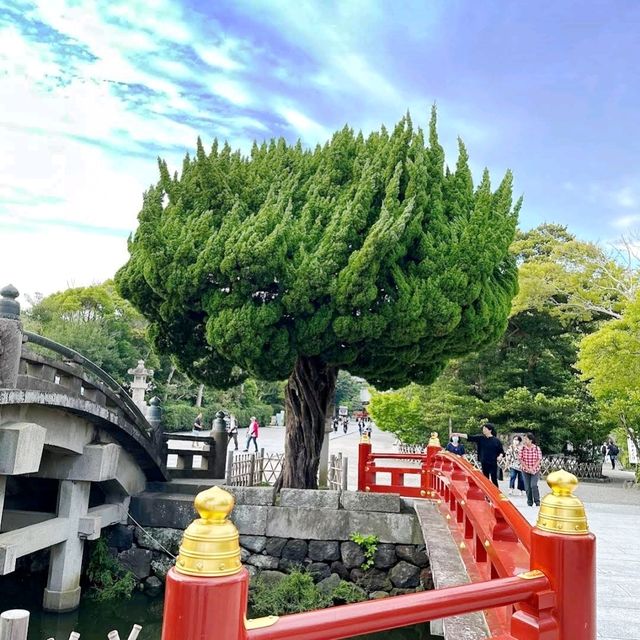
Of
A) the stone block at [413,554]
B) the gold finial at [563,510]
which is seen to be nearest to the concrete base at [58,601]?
the stone block at [413,554]

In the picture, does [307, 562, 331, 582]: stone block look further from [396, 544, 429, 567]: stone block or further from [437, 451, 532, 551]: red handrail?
[437, 451, 532, 551]: red handrail

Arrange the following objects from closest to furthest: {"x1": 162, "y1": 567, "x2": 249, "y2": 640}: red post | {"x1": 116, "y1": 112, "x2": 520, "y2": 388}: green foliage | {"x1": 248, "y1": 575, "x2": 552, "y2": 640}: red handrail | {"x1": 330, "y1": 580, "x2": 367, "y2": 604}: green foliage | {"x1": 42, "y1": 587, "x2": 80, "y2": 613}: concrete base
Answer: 1. {"x1": 162, "y1": 567, "x2": 249, "y2": 640}: red post
2. {"x1": 248, "y1": 575, "x2": 552, "y2": 640}: red handrail
3. {"x1": 116, "y1": 112, "x2": 520, "y2": 388}: green foliage
4. {"x1": 42, "y1": 587, "x2": 80, "y2": 613}: concrete base
5. {"x1": 330, "y1": 580, "x2": 367, "y2": 604}: green foliage

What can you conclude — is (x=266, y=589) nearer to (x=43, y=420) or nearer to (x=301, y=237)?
(x=43, y=420)

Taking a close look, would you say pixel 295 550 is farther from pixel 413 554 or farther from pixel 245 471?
pixel 245 471

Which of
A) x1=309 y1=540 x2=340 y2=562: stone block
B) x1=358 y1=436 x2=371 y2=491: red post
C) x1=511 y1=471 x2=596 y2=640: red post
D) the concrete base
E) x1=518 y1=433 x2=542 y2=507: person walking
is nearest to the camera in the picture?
x1=511 y1=471 x2=596 y2=640: red post

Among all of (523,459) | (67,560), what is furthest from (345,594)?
(67,560)

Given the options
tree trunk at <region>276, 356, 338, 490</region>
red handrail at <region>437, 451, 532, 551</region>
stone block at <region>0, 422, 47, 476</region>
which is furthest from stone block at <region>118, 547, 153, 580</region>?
red handrail at <region>437, 451, 532, 551</region>

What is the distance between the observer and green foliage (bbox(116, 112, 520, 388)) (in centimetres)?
821

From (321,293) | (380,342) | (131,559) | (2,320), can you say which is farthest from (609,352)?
(2,320)

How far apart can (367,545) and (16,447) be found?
232 inches

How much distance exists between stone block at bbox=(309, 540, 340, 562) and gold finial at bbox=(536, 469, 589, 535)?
7.68m

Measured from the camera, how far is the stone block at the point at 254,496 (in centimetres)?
965

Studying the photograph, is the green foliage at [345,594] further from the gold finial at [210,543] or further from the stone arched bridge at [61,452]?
the gold finial at [210,543]

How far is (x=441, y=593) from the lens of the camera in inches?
81.9
